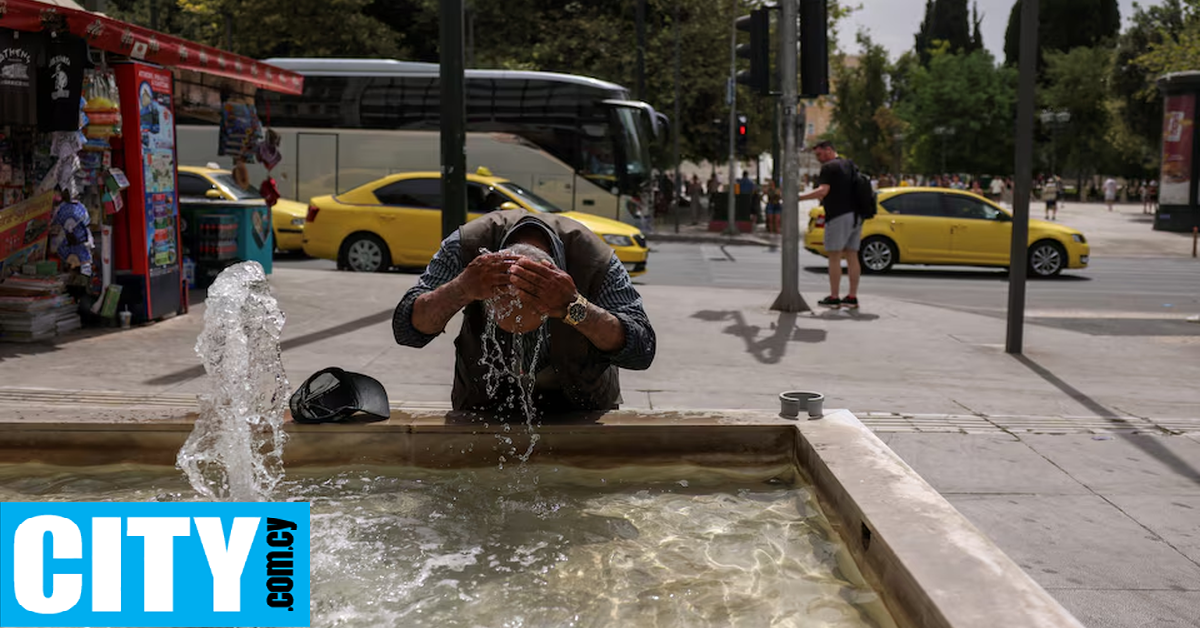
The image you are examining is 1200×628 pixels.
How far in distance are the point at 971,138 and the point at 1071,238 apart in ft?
186

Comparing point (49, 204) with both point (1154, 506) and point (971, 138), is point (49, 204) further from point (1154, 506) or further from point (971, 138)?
point (971, 138)

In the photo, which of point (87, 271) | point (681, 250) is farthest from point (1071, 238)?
point (87, 271)

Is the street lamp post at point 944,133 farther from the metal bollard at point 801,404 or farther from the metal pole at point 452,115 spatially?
the metal bollard at point 801,404

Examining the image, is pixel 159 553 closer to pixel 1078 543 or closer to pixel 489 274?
pixel 489 274

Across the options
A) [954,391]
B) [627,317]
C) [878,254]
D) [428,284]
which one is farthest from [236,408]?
[878,254]

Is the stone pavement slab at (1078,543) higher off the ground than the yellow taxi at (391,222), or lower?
lower

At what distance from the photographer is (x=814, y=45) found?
37.9 feet

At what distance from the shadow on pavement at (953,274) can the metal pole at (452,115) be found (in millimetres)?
10548

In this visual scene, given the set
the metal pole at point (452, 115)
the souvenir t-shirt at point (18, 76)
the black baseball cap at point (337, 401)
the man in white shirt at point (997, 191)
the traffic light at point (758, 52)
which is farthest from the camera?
the man in white shirt at point (997, 191)

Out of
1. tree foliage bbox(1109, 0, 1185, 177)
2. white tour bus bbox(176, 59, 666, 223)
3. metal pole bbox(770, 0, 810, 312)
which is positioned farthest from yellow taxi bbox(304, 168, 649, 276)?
tree foliage bbox(1109, 0, 1185, 177)

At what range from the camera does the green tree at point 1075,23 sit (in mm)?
75375

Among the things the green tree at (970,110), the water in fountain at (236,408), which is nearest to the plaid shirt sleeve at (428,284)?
the water in fountain at (236,408)

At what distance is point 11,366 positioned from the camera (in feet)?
25.6

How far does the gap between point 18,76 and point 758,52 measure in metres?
6.95
